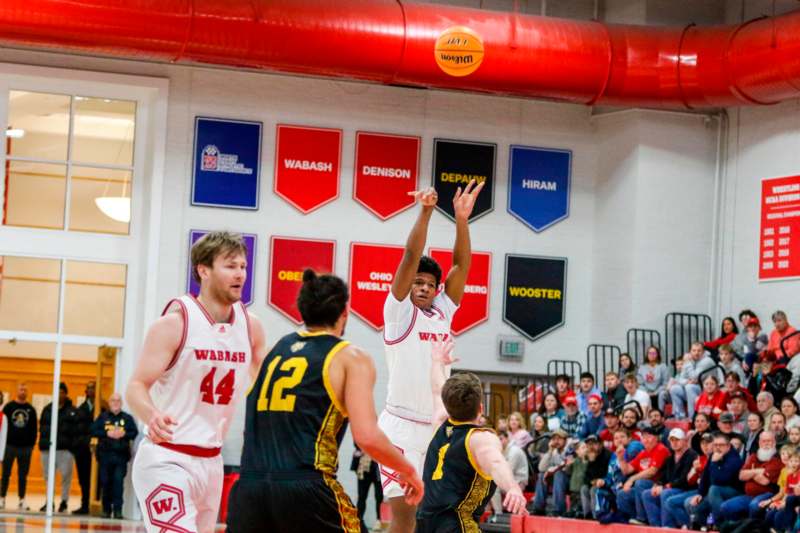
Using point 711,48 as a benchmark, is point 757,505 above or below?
below

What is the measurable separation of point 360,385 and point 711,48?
1758cm

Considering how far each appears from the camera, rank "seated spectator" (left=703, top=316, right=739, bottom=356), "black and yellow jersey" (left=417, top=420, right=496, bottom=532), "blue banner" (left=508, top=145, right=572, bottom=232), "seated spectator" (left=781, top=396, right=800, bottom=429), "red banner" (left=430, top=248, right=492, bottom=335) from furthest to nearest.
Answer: "blue banner" (left=508, top=145, right=572, bottom=232) < "red banner" (left=430, top=248, right=492, bottom=335) < "seated spectator" (left=703, top=316, right=739, bottom=356) < "seated spectator" (left=781, top=396, right=800, bottom=429) < "black and yellow jersey" (left=417, top=420, right=496, bottom=532)

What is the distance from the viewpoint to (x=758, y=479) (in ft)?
53.7

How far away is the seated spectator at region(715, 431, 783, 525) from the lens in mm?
16375

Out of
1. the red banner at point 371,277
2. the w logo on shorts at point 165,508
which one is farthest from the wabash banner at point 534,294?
the w logo on shorts at point 165,508

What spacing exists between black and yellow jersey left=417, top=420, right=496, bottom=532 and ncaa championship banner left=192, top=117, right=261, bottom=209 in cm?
1568

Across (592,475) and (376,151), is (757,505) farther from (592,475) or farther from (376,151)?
(376,151)

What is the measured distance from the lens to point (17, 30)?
19969mm

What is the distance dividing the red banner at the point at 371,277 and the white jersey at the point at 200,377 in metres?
16.2

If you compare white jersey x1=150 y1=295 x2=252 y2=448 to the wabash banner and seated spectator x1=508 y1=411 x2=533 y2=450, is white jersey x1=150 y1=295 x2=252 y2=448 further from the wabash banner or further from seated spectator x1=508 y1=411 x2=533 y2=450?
the wabash banner

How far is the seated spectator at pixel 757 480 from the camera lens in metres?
16.4

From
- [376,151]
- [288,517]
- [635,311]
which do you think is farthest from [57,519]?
[288,517]

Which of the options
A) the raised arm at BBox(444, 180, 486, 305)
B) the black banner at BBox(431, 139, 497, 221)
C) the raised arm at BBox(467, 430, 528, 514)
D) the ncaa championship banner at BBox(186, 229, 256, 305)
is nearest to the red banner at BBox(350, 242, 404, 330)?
the black banner at BBox(431, 139, 497, 221)

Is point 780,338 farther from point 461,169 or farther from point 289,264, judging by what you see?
point 289,264
